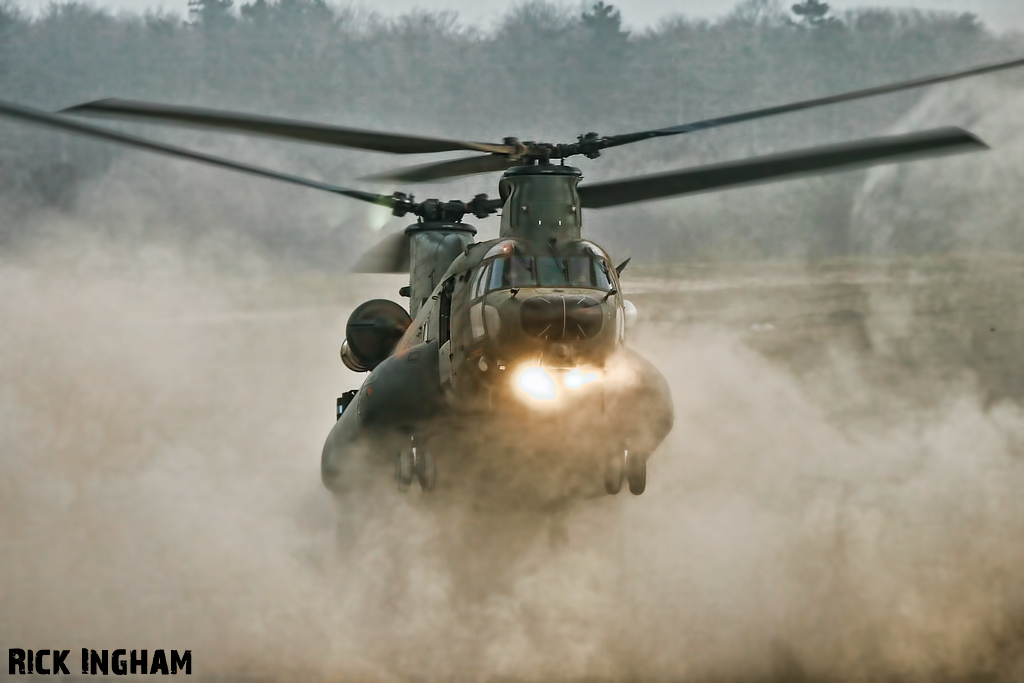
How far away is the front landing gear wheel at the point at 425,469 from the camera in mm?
10773

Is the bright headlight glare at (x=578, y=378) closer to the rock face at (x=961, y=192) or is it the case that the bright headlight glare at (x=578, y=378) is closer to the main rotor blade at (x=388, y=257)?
the main rotor blade at (x=388, y=257)

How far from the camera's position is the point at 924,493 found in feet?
47.0

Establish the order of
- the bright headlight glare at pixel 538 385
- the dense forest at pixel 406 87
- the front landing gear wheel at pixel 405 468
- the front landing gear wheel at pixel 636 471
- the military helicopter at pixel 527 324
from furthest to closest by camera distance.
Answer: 1. the dense forest at pixel 406 87
2. the front landing gear wheel at pixel 405 468
3. the front landing gear wheel at pixel 636 471
4. the bright headlight glare at pixel 538 385
5. the military helicopter at pixel 527 324

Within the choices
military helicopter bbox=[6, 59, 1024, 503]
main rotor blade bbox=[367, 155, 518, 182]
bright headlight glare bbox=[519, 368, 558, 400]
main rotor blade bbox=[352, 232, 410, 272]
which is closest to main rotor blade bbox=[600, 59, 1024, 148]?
military helicopter bbox=[6, 59, 1024, 503]

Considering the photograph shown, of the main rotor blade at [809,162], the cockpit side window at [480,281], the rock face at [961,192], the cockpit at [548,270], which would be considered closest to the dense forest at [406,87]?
the rock face at [961,192]

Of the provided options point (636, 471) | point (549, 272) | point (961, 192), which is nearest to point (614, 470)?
point (636, 471)

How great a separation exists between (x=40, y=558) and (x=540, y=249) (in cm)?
956

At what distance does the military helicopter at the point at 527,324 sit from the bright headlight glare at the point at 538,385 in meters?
0.01

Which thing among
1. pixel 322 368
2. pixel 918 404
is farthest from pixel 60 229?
pixel 918 404

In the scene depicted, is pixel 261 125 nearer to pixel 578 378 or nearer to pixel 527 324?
pixel 527 324

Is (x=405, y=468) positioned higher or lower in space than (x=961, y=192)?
lower

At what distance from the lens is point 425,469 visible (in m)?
10.8

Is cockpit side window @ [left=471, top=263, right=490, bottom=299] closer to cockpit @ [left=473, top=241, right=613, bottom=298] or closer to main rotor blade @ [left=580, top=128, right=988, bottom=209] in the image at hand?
cockpit @ [left=473, top=241, right=613, bottom=298]

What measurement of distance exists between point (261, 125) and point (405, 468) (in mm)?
3633
